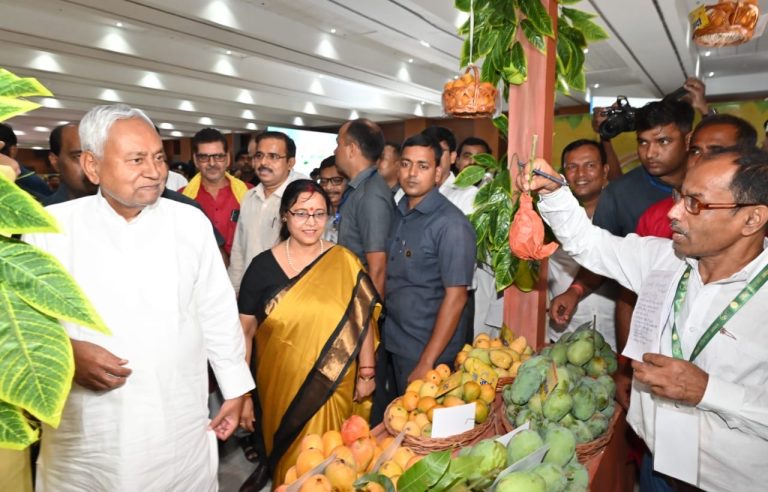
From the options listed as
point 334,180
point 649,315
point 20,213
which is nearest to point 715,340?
point 649,315

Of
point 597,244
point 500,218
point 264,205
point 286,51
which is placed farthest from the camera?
point 286,51

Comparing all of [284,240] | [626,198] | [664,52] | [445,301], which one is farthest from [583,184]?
[664,52]

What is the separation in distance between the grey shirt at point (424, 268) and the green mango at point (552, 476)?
1.16 metres

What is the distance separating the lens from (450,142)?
3697 mm

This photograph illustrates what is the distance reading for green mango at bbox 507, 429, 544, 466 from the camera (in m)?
1.05

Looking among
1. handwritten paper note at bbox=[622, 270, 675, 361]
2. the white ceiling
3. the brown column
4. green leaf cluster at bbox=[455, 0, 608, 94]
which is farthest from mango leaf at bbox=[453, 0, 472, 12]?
the white ceiling

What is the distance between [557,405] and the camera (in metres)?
1.27

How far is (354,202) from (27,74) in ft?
25.6

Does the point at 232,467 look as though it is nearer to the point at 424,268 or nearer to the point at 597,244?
the point at 424,268

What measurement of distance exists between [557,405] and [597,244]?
55 cm

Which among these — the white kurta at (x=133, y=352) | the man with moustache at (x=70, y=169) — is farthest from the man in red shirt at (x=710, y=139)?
the man with moustache at (x=70, y=169)

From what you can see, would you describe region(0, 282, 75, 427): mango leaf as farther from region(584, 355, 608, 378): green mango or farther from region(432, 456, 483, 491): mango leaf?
region(584, 355, 608, 378): green mango

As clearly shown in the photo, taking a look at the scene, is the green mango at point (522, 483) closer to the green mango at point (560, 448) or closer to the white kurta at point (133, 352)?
the green mango at point (560, 448)

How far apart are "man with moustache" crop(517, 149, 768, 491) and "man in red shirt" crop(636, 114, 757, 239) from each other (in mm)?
568
